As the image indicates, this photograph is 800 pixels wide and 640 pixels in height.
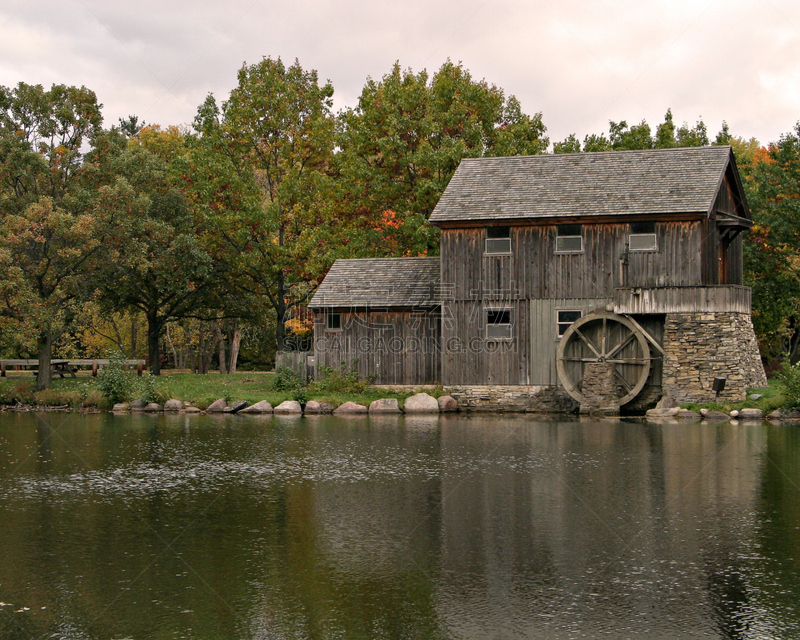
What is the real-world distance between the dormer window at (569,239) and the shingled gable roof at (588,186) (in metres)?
0.75

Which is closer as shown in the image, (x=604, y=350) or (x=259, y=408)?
(x=604, y=350)

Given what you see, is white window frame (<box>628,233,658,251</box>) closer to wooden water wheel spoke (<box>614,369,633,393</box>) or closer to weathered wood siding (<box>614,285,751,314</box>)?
weathered wood siding (<box>614,285,751,314</box>)

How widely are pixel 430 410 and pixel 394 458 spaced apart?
12141 mm

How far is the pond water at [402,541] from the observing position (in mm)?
8023

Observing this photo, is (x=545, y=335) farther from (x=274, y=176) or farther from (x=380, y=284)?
(x=274, y=176)

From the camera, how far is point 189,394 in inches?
1307

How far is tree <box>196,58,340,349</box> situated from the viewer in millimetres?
39625

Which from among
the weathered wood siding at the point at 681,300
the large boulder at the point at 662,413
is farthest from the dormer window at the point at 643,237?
the large boulder at the point at 662,413

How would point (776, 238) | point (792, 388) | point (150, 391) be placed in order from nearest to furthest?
point (792, 388) < point (150, 391) < point (776, 238)

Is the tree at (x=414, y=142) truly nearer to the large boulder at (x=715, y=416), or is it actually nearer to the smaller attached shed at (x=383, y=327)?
the smaller attached shed at (x=383, y=327)

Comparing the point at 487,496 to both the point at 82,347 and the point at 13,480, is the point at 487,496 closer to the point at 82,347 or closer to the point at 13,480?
the point at 13,480

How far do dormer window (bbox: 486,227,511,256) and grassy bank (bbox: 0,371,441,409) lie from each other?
567 centimetres

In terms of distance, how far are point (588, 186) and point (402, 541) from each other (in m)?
22.4

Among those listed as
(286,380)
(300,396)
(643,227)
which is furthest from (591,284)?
(286,380)
